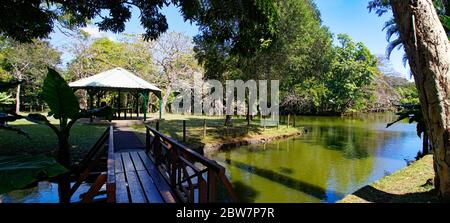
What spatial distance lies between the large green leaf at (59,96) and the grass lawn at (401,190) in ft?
16.1

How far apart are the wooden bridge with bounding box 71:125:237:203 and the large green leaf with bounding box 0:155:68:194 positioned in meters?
0.38

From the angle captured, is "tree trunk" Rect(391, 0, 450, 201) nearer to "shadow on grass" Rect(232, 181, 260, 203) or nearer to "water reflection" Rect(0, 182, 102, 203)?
"shadow on grass" Rect(232, 181, 260, 203)

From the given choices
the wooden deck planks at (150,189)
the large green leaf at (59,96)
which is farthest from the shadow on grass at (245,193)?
the large green leaf at (59,96)

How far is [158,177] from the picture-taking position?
4719mm

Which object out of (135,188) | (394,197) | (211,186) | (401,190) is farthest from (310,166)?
(211,186)

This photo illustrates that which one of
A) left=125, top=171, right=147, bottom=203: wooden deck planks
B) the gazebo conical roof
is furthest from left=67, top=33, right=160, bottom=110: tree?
left=125, top=171, right=147, bottom=203: wooden deck planks

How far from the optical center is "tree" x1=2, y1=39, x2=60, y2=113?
821 inches

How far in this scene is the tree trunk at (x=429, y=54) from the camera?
11.1 ft

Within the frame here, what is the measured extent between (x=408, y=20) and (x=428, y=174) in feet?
14.8

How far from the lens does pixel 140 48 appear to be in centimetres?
2653

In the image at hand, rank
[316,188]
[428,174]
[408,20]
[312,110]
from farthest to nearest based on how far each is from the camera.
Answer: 1. [312,110]
2. [316,188]
3. [428,174]
4. [408,20]
